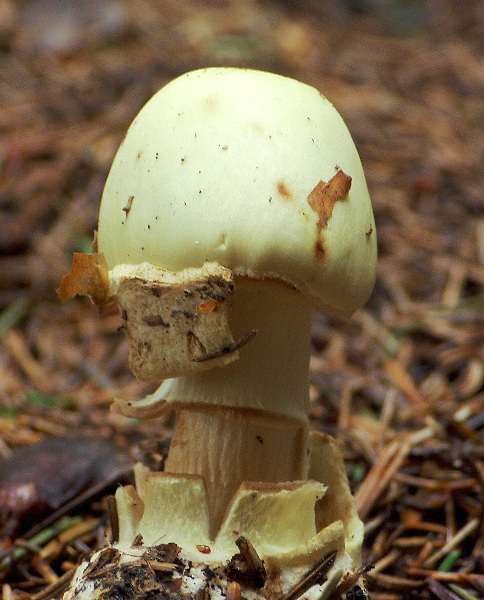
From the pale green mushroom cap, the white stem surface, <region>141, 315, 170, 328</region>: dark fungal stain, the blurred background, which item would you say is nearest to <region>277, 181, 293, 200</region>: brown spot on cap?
the pale green mushroom cap

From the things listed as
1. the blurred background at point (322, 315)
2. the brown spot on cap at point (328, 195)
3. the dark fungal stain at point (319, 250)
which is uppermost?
the brown spot on cap at point (328, 195)

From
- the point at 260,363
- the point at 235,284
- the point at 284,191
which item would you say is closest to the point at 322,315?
the point at 260,363

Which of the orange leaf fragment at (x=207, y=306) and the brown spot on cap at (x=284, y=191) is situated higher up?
the brown spot on cap at (x=284, y=191)

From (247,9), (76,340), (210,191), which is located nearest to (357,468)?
(210,191)

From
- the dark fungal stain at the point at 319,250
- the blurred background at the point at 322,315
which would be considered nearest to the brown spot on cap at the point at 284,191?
the dark fungal stain at the point at 319,250

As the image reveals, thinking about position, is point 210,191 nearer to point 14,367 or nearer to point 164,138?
point 164,138

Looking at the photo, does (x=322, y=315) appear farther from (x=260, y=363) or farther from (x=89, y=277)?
(x=89, y=277)

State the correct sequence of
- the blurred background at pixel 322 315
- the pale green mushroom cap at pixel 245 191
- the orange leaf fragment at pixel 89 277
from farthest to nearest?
1. the blurred background at pixel 322 315
2. the orange leaf fragment at pixel 89 277
3. the pale green mushroom cap at pixel 245 191

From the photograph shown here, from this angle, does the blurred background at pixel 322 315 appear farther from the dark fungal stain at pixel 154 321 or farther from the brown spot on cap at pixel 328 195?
the brown spot on cap at pixel 328 195
